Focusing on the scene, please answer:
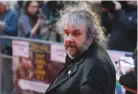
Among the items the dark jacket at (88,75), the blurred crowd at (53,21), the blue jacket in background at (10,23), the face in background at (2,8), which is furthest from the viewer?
the face in background at (2,8)

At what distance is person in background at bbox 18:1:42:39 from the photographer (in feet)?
22.6

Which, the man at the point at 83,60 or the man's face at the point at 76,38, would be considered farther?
the man's face at the point at 76,38

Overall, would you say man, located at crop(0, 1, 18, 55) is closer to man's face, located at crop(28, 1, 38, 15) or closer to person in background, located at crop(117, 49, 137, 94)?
man's face, located at crop(28, 1, 38, 15)

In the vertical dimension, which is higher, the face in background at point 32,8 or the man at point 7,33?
the face in background at point 32,8

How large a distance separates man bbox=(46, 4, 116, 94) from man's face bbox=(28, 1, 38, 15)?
405 centimetres

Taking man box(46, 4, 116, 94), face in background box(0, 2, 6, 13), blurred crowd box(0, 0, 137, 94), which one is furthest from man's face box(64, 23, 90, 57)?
face in background box(0, 2, 6, 13)

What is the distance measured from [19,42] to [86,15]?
386 centimetres

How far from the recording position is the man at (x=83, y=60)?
2.59m

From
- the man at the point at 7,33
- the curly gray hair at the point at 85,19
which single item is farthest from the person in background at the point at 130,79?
the man at the point at 7,33

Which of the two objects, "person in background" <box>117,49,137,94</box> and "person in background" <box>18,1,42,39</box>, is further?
"person in background" <box>18,1,42,39</box>

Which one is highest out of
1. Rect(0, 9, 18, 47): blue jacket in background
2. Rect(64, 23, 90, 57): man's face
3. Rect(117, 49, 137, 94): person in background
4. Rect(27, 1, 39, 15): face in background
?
Rect(64, 23, 90, 57): man's face

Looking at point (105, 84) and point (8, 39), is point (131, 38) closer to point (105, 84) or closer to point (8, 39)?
point (8, 39)

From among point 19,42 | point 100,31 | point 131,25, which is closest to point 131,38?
point 131,25

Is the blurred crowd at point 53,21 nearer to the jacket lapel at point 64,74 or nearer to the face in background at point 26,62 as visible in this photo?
the face in background at point 26,62
